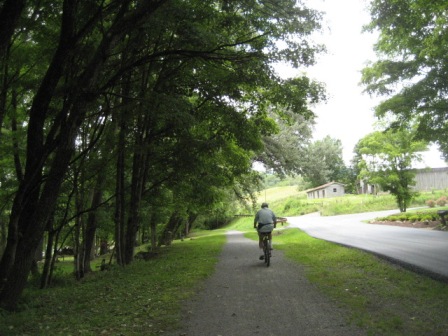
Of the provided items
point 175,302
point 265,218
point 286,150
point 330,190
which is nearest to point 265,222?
point 265,218

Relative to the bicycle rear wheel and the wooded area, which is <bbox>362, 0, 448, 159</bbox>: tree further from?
the bicycle rear wheel

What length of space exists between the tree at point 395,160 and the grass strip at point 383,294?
17.7 meters

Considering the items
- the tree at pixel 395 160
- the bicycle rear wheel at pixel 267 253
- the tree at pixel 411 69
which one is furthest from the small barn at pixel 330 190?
the bicycle rear wheel at pixel 267 253

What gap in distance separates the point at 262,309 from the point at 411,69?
14411 millimetres

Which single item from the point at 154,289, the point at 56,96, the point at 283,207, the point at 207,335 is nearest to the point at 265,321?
the point at 207,335

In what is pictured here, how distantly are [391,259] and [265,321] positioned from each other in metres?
6.13

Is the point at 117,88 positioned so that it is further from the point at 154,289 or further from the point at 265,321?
the point at 265,321

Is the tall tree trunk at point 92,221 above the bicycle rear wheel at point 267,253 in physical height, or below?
above

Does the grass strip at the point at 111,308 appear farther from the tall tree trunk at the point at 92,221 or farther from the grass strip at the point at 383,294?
the tall tree trunk at the point at 92,221

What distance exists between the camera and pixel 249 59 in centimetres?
995

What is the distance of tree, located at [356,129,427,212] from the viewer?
26875 mm

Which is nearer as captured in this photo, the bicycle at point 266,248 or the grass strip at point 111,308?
the grass strip at point 111,308

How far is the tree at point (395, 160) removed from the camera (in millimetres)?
26875

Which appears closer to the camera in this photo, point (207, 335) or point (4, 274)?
point (207, 335)
